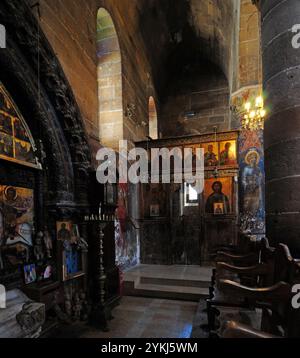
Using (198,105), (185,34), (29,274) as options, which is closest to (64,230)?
(29,274)

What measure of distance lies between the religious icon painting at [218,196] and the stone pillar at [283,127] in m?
4.45

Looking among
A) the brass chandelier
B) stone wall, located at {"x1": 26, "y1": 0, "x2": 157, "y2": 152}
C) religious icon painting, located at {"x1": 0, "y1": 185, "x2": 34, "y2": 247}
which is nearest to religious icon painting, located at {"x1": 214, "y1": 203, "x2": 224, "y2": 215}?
the brass chandelier

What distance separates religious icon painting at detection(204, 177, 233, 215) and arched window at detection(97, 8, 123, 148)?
309 cm

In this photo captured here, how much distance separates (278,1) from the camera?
2887mm

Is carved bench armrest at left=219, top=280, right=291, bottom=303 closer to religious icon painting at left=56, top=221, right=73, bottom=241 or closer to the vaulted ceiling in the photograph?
religious icon painting at left=56, top=221, right=73, bottom=241

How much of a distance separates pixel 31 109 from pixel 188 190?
5856 millimetres

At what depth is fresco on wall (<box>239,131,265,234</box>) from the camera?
772cm

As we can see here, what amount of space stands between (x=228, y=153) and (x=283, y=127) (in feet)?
15.7

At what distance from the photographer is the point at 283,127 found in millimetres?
2711

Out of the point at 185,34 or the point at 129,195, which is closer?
the point at 129,195

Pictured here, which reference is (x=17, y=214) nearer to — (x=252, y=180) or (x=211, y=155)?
(x=211, y=155)

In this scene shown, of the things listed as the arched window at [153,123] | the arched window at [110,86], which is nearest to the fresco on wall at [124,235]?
the arched window at [110,86]
